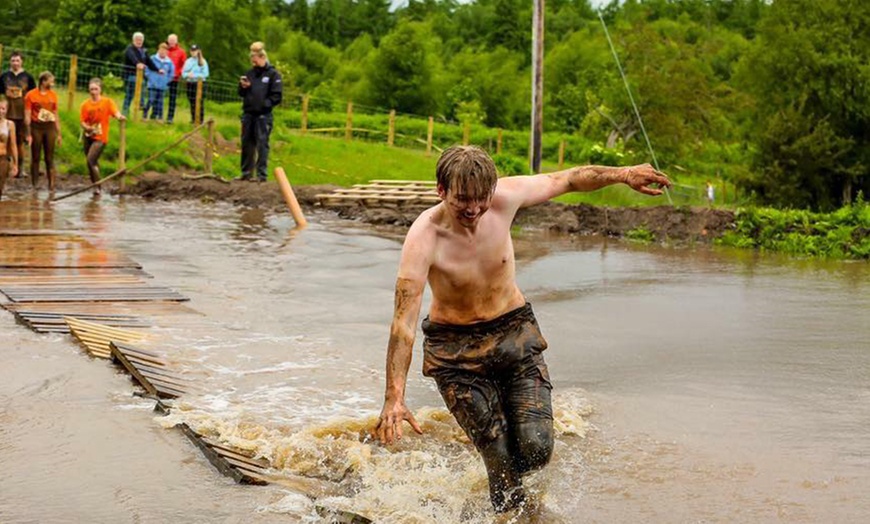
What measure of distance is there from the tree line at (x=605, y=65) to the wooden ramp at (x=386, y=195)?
6940mm

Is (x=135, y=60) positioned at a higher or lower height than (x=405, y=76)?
lower

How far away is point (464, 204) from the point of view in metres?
5.93

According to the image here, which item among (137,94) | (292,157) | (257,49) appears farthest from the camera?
(292,157)

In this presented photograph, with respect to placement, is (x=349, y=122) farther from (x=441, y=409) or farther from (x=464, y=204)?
(x=464, y=204)

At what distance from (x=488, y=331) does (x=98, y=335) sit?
4.91 m

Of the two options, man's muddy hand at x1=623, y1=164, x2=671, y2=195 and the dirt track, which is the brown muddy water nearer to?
man's muddy hand at x1=623, y1=164, x2=671, y2=195

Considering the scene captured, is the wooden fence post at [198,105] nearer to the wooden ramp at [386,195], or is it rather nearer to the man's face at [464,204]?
the wooden ramp at [386,195]

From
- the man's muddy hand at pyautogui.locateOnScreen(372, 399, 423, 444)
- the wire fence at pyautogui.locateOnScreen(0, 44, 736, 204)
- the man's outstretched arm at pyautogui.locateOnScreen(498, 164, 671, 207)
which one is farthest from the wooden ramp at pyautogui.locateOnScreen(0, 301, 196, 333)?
the wire fence at pyautogui.locateOnScreen(0, 44, 736, 204)

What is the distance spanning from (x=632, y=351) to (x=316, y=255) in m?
6.47

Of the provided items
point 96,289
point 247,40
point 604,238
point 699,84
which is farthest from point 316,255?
point 247,40

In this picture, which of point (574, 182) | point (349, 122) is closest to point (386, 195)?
point (349, 122)

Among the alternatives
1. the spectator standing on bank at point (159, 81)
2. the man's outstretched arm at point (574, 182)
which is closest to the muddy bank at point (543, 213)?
the spectator standing on bank at point (159, 81)

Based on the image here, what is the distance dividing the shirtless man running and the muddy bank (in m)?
14.0

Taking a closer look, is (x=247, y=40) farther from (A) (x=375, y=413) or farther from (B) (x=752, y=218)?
(A) (x=375, y=413)
